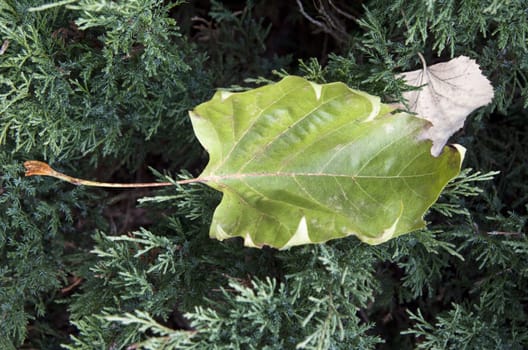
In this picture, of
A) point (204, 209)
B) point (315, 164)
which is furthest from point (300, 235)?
point (204, 209)

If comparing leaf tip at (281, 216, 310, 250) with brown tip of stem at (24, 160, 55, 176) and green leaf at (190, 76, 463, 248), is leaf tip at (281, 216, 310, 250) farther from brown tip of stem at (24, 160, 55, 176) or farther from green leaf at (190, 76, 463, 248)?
brown tip of stem at (24, 160, 55, 176)

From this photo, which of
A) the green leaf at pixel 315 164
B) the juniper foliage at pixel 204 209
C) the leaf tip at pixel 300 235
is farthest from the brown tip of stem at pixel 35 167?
the leaf tip at pixel 300 235

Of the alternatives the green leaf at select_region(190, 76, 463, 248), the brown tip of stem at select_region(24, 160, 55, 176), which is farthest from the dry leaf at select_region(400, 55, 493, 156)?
the brown tip of stem at select_region(24, 160, 55, 176)

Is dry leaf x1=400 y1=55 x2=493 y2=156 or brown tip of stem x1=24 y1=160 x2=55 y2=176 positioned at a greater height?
dry leaf x1=400 y1=55 x2=493 y2=156

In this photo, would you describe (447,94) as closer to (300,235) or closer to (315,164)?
(315,164)

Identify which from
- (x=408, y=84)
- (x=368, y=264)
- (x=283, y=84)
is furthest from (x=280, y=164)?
(x=408, y=84)

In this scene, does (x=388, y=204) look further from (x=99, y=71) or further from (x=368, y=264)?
(x=99, y=71)
